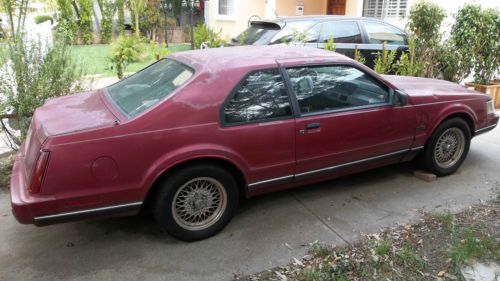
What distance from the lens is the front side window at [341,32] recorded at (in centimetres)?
811

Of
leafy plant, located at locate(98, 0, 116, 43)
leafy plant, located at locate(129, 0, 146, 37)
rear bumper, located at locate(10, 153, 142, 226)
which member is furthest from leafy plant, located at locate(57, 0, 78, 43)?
rear bumper, located at locate(10, 153, 142, 226)

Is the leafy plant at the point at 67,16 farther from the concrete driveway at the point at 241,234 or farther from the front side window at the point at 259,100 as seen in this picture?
the front side window at the point at 259,100

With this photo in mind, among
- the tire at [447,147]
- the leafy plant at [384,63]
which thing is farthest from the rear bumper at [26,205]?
the leafy plant at [384,63]

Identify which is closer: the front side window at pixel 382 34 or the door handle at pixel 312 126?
the door handle at pixel 312 126

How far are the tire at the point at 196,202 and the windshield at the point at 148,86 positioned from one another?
2.07ft

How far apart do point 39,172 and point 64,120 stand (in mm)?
567

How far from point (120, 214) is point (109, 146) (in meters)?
0.54

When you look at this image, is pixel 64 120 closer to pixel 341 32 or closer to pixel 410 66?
pixel 410 66

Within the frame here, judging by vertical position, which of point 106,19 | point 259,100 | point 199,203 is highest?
point 106,19

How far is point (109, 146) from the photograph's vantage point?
9.95 feet

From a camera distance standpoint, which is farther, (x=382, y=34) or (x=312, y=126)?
(x=382, y=34)

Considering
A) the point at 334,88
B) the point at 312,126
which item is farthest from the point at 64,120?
the point at 334,88

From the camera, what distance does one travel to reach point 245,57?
380 centimetres

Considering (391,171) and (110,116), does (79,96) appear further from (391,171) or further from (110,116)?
(391,171)
